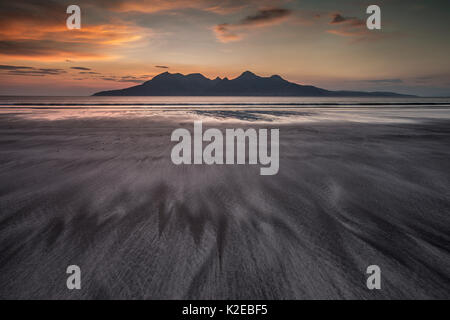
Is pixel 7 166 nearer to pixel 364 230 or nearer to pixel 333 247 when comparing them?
pixel 333 247

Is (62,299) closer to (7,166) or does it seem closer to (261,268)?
(261,268)

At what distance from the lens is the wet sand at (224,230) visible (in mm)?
1953

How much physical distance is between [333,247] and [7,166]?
7.31m

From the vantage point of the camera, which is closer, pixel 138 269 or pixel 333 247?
pixel 138 269

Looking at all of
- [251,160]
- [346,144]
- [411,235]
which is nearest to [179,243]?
[411,235]

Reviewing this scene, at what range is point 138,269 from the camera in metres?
2.13

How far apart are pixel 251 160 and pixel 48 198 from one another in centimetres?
441

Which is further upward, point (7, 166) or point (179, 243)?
point (7, 166)

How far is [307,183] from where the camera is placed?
451 cm

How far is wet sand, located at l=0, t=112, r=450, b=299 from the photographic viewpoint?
1953 mm

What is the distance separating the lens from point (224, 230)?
2.81 metres
